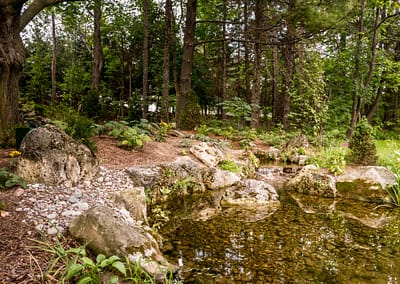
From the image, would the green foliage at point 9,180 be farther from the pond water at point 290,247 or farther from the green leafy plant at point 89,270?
the pond water at point 290,247

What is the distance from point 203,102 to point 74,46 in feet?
31.6

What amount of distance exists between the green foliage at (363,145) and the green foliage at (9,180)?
675 centimetres

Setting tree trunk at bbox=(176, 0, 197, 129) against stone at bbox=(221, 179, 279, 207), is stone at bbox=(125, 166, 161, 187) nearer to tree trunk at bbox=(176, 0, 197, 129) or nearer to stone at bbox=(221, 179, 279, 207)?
stone at bbox=(221, 179, 279, 207)

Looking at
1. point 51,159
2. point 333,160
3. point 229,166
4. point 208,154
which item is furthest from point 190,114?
point 51,159

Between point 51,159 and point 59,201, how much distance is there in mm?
724

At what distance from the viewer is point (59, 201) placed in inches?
117

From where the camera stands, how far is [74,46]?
18562 mm

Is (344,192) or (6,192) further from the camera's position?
(344,192)

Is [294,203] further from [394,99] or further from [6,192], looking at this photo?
[394,99]

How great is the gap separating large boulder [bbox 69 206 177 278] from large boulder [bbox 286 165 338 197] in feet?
13.5

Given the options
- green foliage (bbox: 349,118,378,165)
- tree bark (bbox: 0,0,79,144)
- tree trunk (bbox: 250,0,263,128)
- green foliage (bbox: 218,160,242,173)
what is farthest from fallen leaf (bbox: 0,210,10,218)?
tree trunk (bbox: 250,0,263,128)

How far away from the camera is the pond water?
9.02 ft

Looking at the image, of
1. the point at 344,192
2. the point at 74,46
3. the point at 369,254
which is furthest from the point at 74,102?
the point at 369,254

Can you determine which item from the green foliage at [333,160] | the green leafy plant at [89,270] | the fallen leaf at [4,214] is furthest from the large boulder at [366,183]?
the fallen leaf at [4,214]
